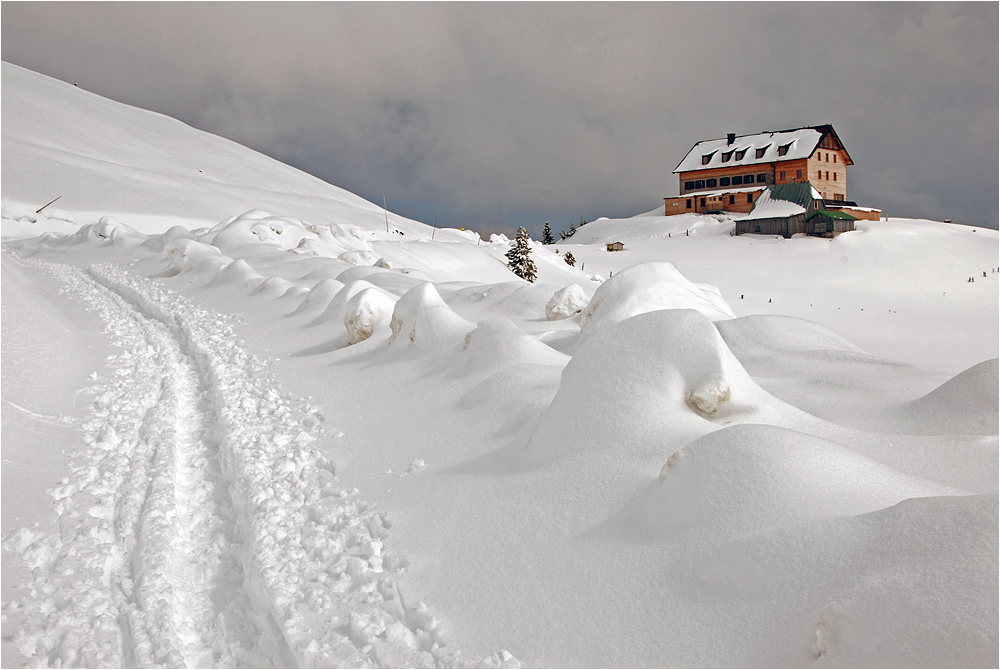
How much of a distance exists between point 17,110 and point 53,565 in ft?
181

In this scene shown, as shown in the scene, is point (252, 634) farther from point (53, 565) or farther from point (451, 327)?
point (451, 327)

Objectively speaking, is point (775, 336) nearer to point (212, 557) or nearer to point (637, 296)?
point (637, 296)

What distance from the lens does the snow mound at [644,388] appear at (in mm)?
4629

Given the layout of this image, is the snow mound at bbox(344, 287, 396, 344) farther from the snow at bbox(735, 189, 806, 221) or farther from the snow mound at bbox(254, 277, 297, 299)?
the snow at bbox(735, 189, 806, 221)

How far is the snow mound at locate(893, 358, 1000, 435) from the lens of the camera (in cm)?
489

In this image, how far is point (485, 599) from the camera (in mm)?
3500

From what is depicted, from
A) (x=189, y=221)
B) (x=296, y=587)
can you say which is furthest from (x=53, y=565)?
(x=189, y=221)

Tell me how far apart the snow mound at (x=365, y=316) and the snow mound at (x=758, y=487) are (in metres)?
6.70

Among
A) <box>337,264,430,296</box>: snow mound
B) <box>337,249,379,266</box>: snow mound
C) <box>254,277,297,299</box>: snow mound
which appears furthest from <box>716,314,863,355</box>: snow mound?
<box>337,249,379,266</box>: snow mound

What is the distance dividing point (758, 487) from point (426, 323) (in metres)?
5.91

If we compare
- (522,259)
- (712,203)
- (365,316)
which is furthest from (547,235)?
(365,316)

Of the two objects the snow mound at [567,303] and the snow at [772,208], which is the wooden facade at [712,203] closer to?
the snow at [772,208]

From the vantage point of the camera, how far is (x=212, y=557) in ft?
13.5

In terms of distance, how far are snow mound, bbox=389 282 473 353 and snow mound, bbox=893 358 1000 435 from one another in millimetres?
5037
